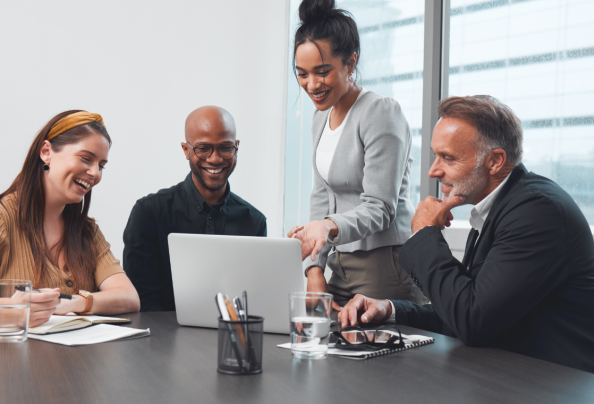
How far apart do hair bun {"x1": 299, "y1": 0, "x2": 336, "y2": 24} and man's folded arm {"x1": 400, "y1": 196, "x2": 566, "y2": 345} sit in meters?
1.05

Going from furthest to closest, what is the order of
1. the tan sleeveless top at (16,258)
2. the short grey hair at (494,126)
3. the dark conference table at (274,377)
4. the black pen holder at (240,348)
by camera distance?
the tan sleeveless top at (16,258) < the short grey hair at (494,126) < the black pen holder at (240,348) < the dark conference table at (274,377)

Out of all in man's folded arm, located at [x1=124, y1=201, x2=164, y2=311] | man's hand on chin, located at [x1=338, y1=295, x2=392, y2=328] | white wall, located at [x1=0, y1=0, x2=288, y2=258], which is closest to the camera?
man's hand on chin, located at [x1=338, y1=295, x2=392, y2=328]

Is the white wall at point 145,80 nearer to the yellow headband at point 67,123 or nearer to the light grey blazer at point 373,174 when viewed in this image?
the yellow headband at point 67,123

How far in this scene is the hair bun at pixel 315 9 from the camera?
1912 mm

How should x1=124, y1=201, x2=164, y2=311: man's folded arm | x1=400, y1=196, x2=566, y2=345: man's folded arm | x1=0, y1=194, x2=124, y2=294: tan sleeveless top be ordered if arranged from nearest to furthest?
x1=400, y1=196, x2=566, y2=345: man's folded arm
x1=0, y1=194, x2=124, y2=294: tan sleeveless top
x1=124, y1=201, x2=164, y2=311: man's folded arm

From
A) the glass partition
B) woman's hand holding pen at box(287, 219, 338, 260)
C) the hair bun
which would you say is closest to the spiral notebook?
woman's hand holding pen at box(287, 219, 338, 260)

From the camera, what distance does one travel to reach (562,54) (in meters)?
2.51

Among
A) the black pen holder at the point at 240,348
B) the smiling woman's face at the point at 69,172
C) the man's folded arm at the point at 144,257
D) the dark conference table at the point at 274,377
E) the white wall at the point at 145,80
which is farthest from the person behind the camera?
the white wall at the point at 145,80

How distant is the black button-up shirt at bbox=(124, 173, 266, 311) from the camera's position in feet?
6.52

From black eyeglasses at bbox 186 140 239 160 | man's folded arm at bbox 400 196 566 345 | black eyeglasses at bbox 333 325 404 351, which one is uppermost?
black eyeglasses at bbox 186 140 239 160

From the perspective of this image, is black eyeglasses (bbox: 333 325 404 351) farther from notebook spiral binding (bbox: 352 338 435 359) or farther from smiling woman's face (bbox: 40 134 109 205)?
smiling woman's face (bbox: 40 134 109 205)

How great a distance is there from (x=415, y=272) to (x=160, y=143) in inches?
112

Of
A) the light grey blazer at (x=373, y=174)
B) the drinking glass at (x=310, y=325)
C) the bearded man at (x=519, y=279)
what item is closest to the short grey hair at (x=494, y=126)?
the bearded man at (x=519, y=279)

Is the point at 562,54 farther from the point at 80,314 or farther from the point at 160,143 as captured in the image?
the point at 160,143
